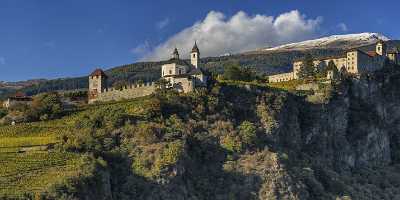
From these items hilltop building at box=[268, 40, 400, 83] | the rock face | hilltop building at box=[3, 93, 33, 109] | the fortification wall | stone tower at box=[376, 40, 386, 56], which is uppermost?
stone tower at box=[376, 40, 386, 56]

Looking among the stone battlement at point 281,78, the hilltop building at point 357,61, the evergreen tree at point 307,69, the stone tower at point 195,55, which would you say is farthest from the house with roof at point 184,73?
the stone battlement at point 281,78

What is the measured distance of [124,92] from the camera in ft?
318

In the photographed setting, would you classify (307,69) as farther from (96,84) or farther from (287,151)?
(96,84)

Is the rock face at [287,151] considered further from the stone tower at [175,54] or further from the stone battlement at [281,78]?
the stone battlement at [281,78]

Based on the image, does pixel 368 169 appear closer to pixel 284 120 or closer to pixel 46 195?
pixel 284 120

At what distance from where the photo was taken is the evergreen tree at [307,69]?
120 metres

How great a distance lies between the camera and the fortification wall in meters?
95.2

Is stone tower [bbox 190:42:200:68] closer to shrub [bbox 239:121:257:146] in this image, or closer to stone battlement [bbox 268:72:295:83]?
shrub [bbox 239:121:257:146]

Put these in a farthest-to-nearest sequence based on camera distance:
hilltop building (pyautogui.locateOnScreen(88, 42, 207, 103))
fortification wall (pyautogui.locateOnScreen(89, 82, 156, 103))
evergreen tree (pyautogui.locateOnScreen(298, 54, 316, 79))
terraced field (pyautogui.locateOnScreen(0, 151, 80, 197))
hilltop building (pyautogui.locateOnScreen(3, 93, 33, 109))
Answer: evergreen tree (pyautogui.locateOnScreen(298, 54, 316, 79)) → hilltop building (pyautogui.locateOnScreen(3, 93, 33, 109)) → fortification wall (pyautogui.locateOnScreen(89, 82, 156, 103)) → hilltop building (pyautogui.locateOnScreen(88, 42, 207, 103)) → terraced field (pyautogui.locateOnScreen(0, 151, 80, 197))

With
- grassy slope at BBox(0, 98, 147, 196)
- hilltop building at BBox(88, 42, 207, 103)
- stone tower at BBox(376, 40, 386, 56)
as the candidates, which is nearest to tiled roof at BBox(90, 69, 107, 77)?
hilltop building at BBox(88, 42, 207, 103)

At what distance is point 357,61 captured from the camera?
11962 cm

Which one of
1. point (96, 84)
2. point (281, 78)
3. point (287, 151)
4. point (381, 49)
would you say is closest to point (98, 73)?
point (96, 84)

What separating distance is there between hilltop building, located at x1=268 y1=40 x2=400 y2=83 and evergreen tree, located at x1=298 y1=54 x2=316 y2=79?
125 inches

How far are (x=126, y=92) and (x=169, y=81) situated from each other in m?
6.75
